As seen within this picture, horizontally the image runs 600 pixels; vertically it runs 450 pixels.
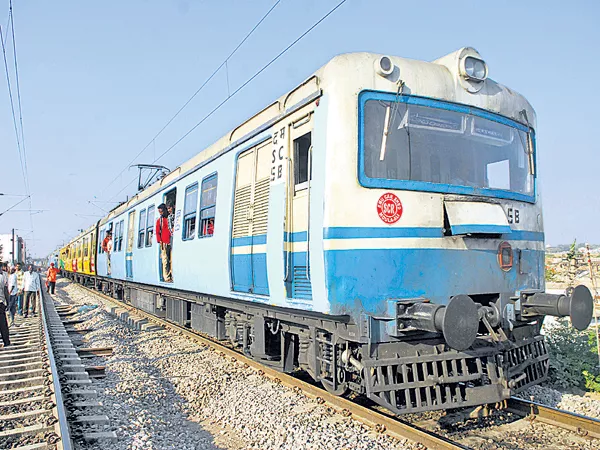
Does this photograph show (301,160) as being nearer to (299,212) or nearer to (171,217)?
(299,212)

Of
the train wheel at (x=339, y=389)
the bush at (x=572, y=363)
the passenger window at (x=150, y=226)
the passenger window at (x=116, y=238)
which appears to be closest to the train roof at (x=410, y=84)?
the train wheel at (x=339, y=389)

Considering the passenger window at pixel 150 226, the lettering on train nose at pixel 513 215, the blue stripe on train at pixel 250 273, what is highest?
the passenger window at pixel 150 226

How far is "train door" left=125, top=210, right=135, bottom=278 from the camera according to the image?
530 inches

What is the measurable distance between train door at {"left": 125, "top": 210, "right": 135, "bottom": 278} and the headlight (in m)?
10.2

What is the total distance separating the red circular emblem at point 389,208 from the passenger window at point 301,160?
946mm

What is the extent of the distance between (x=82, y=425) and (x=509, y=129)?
5095 millimetres

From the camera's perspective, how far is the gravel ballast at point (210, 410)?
4547mm

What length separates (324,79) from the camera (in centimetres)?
480

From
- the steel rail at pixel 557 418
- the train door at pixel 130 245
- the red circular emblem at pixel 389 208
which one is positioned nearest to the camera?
the steel rail at pixel 557 418

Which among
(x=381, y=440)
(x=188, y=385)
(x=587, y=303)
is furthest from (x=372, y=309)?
(x=188, y=385)

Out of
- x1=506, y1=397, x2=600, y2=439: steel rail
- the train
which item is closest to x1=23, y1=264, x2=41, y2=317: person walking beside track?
the train

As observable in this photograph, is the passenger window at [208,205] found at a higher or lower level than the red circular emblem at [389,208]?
higher

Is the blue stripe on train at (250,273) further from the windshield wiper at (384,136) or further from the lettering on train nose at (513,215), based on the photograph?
the lettering on train nose at (513,215)

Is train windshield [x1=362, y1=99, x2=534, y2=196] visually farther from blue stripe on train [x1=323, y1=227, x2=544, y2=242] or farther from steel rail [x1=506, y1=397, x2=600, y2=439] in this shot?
steel rail [x1=506, y1=397, x2=600, y2=439]
